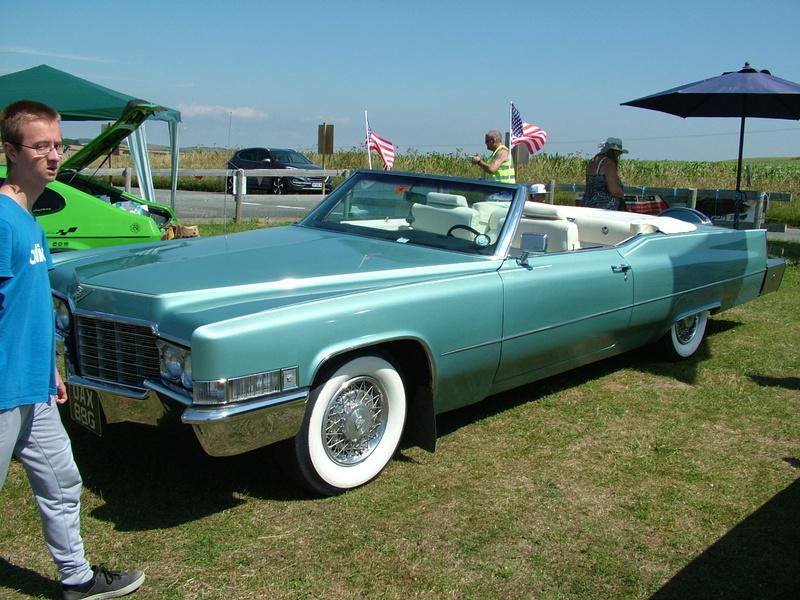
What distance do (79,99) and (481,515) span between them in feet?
34.7

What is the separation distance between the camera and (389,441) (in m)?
3.67

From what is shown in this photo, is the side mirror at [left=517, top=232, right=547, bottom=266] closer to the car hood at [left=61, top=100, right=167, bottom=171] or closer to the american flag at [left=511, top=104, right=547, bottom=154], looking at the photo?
the car hood at [left=61, top=100, right=167, bottom=171]

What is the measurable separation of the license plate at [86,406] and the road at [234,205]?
10504 mm

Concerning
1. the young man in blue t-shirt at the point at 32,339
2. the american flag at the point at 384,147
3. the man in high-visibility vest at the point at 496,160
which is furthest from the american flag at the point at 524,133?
the young man in blue t-shirt at the point at 32,339

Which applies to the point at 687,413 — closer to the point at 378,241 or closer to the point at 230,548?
the point at 378,241

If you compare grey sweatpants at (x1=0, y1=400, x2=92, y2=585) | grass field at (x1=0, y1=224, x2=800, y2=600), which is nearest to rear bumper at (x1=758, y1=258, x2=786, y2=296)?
grass field at (x1=0, y1=224, x2=800, y2=600)

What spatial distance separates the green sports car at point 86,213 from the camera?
7465 mm

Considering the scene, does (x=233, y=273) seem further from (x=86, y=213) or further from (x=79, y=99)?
(x=79, y=99)

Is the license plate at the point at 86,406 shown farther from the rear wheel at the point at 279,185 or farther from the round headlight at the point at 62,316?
the rear wheel at the point at 279,185

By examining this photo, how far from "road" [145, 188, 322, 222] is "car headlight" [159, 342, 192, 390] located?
10894mm

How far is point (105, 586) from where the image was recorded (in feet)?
8.54

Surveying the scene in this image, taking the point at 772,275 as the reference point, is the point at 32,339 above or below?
above

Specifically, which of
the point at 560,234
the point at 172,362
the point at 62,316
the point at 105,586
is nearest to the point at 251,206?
the point at 560,234

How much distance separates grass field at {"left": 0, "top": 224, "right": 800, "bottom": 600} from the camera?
2834mm
